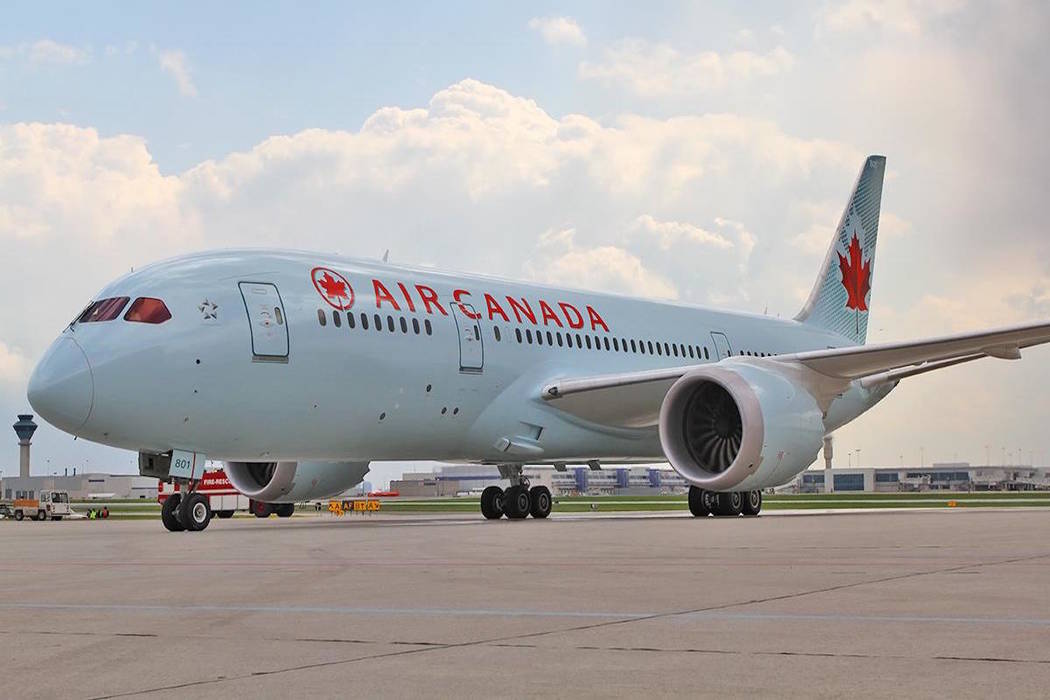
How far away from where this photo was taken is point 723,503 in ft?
75.3

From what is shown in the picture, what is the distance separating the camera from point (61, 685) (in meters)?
4.59

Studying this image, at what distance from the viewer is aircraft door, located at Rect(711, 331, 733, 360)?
27172 millimetres

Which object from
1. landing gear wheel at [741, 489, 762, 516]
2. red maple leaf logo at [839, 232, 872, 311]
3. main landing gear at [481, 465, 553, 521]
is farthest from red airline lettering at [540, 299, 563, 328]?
red maple leaf logo at [839, 232, 872, 311]

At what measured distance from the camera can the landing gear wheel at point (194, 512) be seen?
57.7 feet

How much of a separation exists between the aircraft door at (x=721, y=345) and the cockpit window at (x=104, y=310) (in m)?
13.5

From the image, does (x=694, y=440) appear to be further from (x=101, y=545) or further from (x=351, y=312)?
(x=101, y=545)

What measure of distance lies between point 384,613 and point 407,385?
13.3 m

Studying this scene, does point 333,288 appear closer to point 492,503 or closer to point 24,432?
point 492,503

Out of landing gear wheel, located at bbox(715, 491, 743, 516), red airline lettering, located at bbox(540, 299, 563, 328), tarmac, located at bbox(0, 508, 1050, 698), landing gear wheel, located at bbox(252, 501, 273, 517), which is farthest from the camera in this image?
landing gear wheel, located at bbox(252, 501, 273, 517)

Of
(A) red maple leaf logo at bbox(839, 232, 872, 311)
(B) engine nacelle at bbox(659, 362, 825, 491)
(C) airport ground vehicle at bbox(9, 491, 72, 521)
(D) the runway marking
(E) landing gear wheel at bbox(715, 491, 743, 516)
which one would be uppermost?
(A) red maple leaf logo at bbox(839, 232, 872, 311)

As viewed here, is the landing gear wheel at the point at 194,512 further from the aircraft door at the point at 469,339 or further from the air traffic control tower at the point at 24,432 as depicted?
the air traffic control tower at the point at 24,432

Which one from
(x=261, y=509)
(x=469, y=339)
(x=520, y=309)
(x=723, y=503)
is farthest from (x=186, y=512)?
(x=261, y=509)

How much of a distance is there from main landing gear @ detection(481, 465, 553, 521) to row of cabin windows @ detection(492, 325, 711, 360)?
7.93 ft

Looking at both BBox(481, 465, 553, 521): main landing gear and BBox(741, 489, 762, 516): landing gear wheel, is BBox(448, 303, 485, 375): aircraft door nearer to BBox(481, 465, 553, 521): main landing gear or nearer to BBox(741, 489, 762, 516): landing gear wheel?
BBox(481, 465, 553, 521): main landing gear
